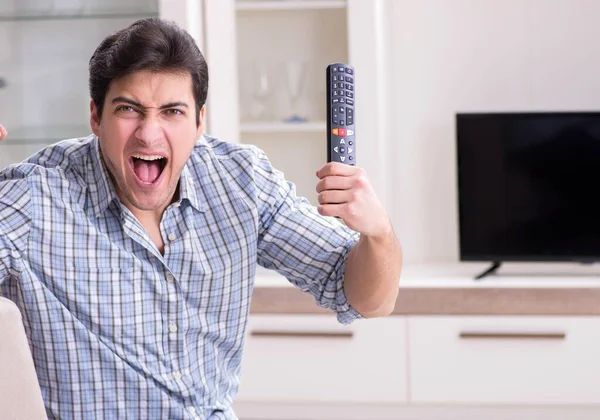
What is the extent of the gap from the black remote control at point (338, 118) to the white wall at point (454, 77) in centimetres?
198

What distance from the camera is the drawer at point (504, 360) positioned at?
282 cm

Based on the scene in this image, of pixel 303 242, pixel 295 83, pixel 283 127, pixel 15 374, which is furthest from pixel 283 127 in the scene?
pixel 15 374

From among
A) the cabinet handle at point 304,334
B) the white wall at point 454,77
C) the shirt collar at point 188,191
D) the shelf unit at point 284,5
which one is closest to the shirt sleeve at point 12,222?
the shirt collar at point 188,191

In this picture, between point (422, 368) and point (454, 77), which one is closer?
point (422, 368)

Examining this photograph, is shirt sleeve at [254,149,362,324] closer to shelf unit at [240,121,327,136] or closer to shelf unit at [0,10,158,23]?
shelf unit at [240,121,327,136]

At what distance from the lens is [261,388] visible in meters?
2.97

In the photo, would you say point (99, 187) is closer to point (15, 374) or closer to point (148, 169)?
point (148, 169)

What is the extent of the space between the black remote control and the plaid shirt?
20 centimetres

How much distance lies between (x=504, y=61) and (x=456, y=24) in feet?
0.70

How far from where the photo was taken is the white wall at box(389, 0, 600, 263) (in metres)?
3.23

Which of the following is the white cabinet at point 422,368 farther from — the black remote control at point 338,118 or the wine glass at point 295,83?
the black remote control at point 338,118

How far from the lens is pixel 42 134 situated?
10.3ft

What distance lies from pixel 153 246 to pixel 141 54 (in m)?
0.29

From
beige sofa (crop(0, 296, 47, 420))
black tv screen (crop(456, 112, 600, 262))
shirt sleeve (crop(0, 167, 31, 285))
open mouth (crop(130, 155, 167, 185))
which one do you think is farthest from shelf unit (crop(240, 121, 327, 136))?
beige sofa (crop(0, 296, 47, 420))
